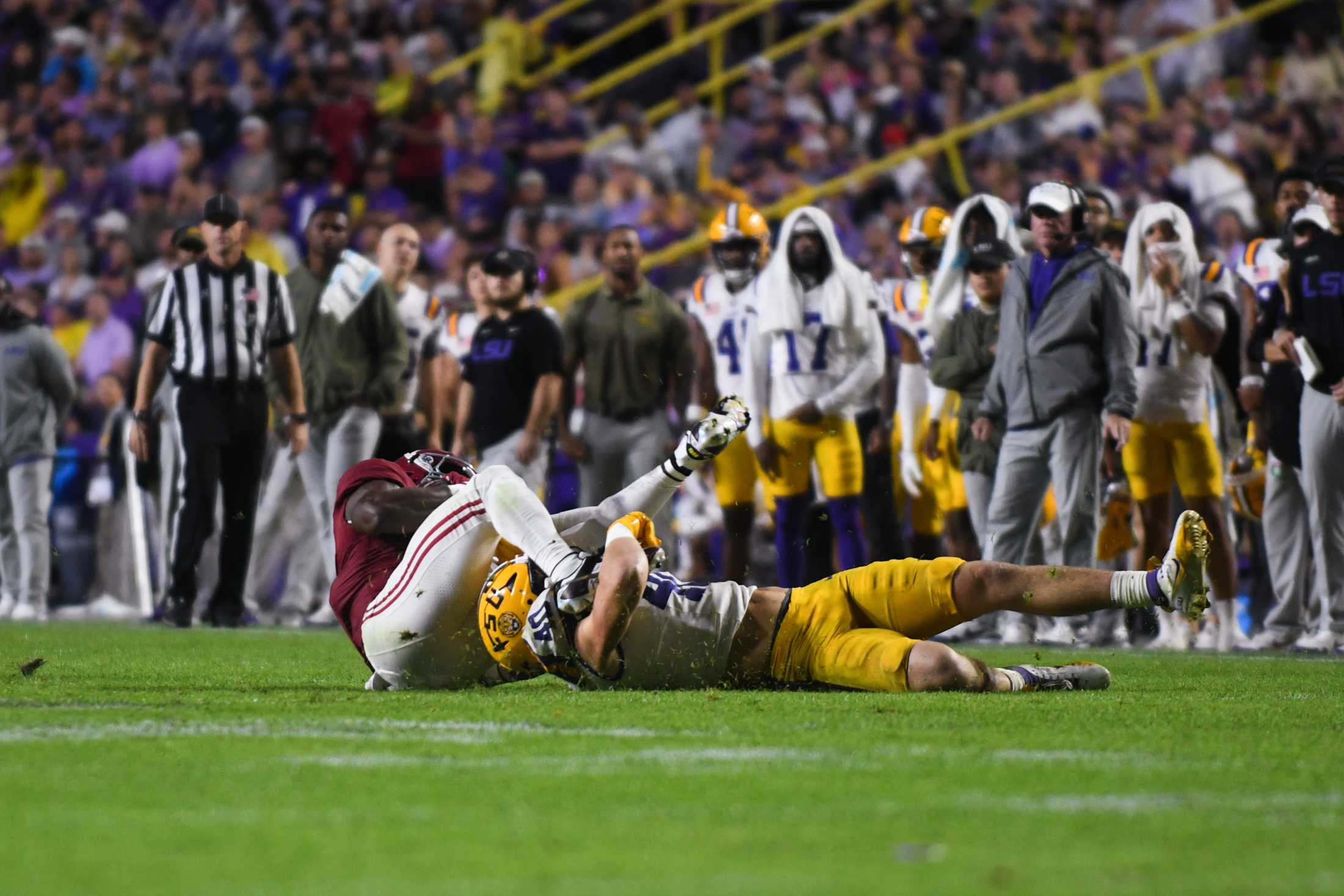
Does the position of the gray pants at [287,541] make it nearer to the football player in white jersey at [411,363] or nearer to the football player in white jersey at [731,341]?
the football player in white jersey at [411,363]

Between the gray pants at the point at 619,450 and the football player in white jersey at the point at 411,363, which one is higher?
the football player in white jersey at the point at 411,363

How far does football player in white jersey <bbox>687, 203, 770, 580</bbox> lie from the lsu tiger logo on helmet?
2493 mm

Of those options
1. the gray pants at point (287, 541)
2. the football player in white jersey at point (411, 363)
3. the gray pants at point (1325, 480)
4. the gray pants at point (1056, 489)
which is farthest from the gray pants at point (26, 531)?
the gray pants at point (1325, 480)

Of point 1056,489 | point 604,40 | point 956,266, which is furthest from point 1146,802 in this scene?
point 604,40

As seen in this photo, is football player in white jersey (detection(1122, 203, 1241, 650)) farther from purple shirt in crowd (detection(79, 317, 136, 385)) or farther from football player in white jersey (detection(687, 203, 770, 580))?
purple shirt in crowd (detection(79, 317, 136, 385))

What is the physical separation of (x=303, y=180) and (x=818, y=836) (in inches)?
591

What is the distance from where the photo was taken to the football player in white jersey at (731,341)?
435 inches

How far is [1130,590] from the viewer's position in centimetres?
592

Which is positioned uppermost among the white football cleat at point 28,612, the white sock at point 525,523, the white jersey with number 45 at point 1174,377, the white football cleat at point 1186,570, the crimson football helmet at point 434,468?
the white jersey with number 45 at point 1174,377

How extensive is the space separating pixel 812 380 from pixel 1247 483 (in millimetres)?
2246

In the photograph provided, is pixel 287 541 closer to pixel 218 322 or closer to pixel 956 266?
pixel 218 322

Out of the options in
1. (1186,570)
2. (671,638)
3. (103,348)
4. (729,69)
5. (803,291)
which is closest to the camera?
(1186,570)

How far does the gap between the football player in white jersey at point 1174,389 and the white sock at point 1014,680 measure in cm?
383


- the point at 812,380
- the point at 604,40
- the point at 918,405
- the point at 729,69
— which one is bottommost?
the point at 918,405
